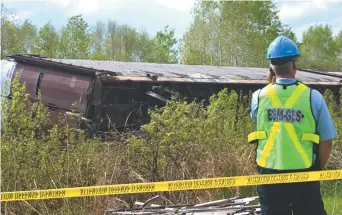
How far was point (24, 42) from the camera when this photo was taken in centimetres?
4322

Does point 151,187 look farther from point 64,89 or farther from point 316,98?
point 64,89

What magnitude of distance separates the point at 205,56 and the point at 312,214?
147 ft

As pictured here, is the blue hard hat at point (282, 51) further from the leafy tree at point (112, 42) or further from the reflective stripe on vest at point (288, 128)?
the leafy tree at point (112, 42)

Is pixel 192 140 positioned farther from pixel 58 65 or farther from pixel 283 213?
pixel 58 65

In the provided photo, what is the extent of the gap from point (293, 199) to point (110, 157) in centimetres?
391

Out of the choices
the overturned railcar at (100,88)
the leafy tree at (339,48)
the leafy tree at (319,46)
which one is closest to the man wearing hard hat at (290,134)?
the overturned railcar at (100,88)

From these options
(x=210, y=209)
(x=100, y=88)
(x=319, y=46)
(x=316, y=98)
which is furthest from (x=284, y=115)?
(x=319, y=46)

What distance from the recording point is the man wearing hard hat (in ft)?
14.3

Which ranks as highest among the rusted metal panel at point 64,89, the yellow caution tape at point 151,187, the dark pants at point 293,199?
the rusted metal panel at point 64,89

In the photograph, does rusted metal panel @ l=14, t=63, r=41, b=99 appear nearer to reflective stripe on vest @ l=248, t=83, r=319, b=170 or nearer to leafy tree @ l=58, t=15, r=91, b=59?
reflective stripe on vest @ l=248, t=83, r=319, b=170

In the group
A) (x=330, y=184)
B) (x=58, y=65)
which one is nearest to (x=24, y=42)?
(x=58, y=65)

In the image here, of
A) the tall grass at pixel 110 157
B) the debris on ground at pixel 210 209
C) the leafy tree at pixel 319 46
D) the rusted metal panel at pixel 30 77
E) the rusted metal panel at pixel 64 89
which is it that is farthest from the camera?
the leafy tree at pixel 319 46

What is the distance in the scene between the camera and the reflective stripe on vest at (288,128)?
4.34 meters

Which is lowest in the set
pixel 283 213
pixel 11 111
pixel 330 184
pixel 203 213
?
pixel 330 184
